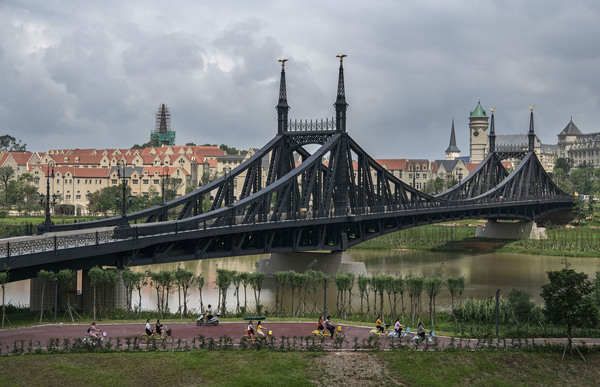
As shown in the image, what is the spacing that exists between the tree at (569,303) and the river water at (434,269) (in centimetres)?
1619

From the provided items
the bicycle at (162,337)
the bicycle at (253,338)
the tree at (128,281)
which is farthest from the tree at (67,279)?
the bicycle at (253,338)

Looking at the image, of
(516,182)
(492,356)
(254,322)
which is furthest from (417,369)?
(516,182)

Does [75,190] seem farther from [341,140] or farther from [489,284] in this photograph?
[489,284]

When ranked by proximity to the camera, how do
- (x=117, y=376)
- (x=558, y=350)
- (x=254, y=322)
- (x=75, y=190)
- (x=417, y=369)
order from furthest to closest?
(x=75, y=190)
(x=254, y=322)
(x=558, y=350)
(x=417, y=369)
(x=117, y=376)

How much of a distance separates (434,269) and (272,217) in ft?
90.3

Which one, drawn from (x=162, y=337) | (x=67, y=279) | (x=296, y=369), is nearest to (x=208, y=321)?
(x=162, y=337)

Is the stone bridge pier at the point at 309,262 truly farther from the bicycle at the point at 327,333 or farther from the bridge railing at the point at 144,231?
the bicycle at the point at 327,333

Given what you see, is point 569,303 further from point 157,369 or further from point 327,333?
point 157,369

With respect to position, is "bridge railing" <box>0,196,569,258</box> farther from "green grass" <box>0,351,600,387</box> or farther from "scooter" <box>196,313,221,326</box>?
"green grass" <box>0,351,600,387</box>

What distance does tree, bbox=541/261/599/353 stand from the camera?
38.8m

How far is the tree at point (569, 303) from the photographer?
3884cm

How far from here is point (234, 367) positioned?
112 feet

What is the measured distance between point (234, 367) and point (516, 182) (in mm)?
101030

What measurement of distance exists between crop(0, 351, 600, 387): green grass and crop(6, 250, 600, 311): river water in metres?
18.8
